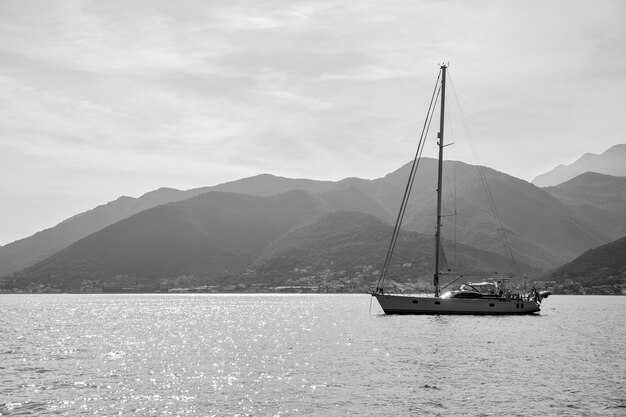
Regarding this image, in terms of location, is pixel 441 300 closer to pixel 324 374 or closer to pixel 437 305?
pixel 437 305

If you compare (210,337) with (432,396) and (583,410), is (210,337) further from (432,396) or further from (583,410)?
(583,410)

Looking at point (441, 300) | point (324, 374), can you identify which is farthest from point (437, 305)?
point (324, 374)

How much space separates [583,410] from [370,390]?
11.7 metres

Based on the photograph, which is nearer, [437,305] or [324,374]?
[324,374]

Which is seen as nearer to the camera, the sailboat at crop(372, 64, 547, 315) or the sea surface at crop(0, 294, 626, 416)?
the sea surface at crop(0, 294, 626, 416)

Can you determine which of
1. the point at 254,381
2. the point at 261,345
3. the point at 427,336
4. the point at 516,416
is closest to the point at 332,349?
the point at 261,345

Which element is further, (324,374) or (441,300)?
(441,300)

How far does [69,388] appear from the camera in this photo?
38562 millimetres

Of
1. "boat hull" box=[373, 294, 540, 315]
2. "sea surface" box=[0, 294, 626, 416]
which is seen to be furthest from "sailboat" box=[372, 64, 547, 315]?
"sea surface" box=[0, 294, 626, 416]

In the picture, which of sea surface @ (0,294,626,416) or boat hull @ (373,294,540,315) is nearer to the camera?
sea surface @ (0,294,626,416)

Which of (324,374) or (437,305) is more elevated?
(437,305)

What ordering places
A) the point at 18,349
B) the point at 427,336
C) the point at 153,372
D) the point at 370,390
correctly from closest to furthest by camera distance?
1. the point at 370,390
2. the point at 153,372
3. the point at 18,349
4. the point at 427,336

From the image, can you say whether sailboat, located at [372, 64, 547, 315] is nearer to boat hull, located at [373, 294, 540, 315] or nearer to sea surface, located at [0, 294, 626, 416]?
boat hull, located at [373, 294, 540, 315]

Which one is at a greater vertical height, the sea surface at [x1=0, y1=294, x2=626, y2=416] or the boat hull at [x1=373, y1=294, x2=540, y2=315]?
the boat hull at [x1=373, y1=294, x2=540, y2=315]
